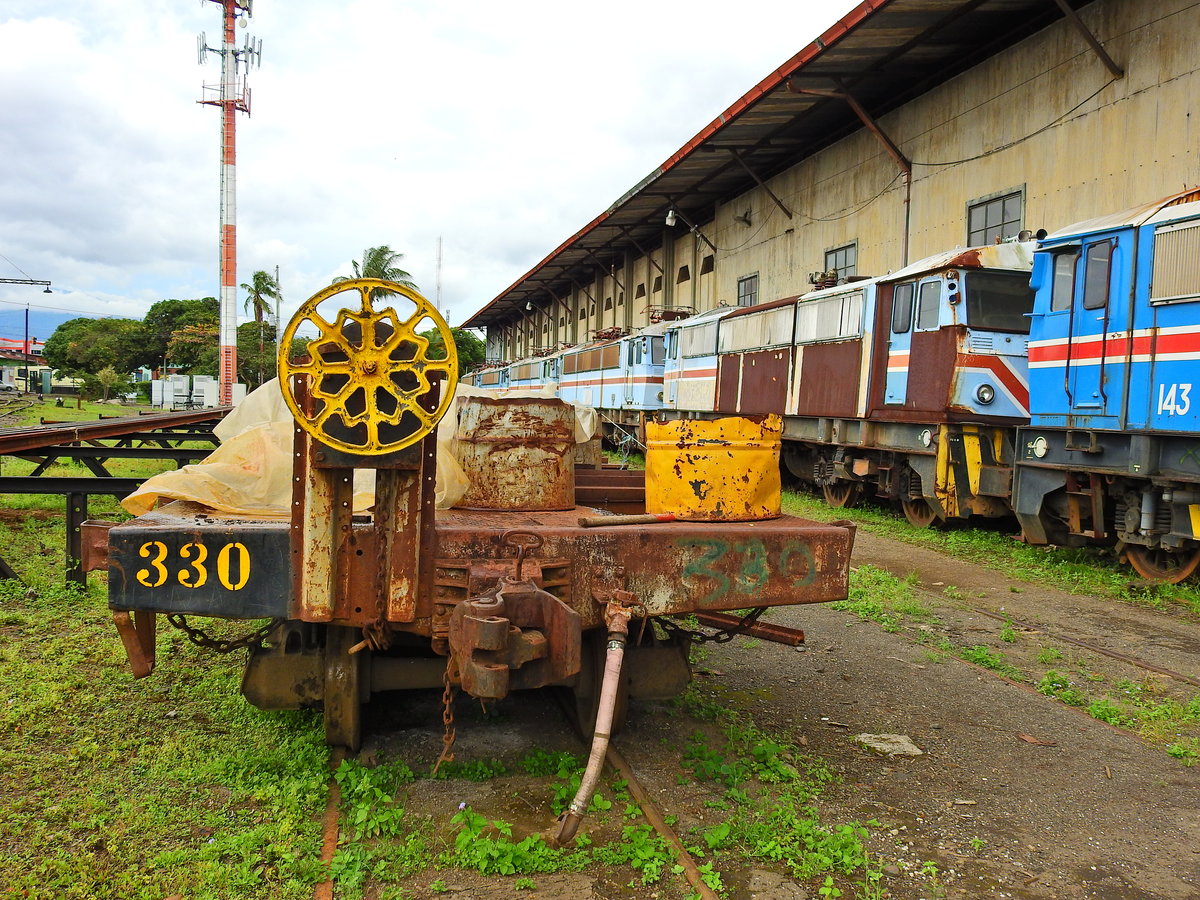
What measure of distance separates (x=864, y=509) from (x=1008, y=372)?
371cm

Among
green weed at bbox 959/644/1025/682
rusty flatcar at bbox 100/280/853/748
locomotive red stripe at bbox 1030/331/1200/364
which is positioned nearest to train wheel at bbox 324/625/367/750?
rusty flatcar at bbox 100/280/853/748

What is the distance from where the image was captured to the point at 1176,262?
7109mm

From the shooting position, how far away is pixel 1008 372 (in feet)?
32.2

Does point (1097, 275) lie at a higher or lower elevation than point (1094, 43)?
lower

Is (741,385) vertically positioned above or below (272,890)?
above

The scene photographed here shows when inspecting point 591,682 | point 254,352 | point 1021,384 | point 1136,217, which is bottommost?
point 591,682

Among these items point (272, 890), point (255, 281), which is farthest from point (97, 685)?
point (255, 281)

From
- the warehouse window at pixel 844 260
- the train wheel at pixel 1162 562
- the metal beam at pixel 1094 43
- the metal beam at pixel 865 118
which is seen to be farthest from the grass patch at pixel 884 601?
the warehouse window at pixel 844 260

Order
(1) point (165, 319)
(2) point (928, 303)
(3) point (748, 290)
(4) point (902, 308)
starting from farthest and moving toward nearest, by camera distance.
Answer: (1) point (165, 319), (3) point (748, 290), (4) point (902, 308), (2) point (928, 303)

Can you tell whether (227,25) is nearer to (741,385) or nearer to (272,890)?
(741,385)

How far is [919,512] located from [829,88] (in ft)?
29.8

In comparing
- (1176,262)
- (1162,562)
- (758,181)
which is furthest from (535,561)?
(758,181)

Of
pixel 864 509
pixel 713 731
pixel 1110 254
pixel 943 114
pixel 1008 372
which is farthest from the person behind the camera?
pixel 943 114

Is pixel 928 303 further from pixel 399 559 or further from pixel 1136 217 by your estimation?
pixel 399 559
